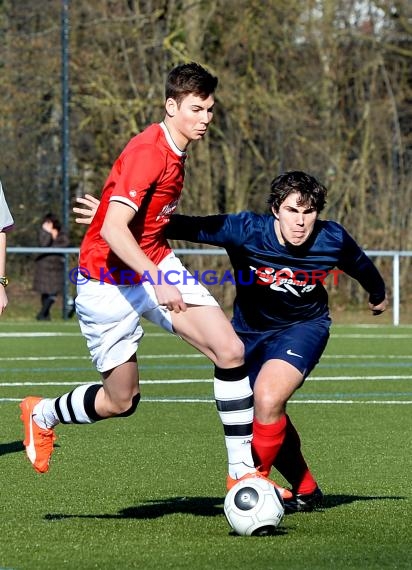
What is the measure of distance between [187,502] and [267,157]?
1862cm

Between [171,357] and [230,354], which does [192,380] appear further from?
[230,354]

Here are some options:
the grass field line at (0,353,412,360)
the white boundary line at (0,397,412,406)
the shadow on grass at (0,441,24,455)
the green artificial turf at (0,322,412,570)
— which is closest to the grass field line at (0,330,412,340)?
the grass field line at (0,353,412,360)

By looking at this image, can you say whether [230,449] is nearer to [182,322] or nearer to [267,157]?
[182,322]

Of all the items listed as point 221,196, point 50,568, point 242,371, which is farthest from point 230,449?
point 221,196

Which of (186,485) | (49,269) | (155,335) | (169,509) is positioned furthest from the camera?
(49,269)

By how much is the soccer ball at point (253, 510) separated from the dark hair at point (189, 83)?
180cm

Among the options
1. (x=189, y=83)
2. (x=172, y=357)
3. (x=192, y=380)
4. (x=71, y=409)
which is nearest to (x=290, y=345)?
(x=71, y=409)

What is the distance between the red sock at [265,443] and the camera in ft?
18.9

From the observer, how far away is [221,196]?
24.4m

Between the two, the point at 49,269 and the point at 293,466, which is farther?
the point at 49,269

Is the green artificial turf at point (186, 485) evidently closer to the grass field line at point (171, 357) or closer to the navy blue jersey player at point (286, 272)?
the navy blue jersey player at point (286, 272)

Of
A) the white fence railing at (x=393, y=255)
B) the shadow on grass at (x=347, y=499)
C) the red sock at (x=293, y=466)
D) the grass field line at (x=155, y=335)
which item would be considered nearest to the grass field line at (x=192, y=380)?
the grass field line at (x=155, y=335)

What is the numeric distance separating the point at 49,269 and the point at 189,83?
611 inches

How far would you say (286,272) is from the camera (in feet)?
19.8
